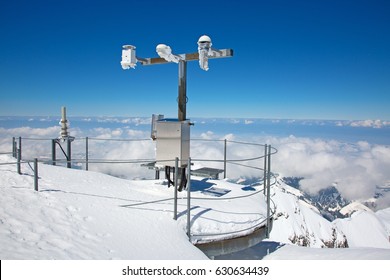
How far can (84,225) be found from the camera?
3.96 m

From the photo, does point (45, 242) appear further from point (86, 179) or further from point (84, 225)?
point (86, 179)

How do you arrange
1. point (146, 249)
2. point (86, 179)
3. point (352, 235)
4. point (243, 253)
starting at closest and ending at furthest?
point (146, 249) < point (86, 179) < point (243, 253) < point (352, 235)

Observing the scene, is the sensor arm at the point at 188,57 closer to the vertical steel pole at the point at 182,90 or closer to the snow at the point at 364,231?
the vertical steel pole at the point at 182,90

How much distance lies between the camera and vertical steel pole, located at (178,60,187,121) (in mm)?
6094

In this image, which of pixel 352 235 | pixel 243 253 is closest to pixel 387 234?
pixel 352 235

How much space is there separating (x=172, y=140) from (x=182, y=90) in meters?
1.17

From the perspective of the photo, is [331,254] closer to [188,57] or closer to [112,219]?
[112,219]

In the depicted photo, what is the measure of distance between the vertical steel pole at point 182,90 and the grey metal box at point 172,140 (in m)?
0.22

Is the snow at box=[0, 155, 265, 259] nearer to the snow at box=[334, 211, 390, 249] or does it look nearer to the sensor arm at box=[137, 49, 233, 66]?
the sensor arm at box=[137, 49, 233, 66]

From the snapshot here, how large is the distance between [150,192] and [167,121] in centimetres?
178

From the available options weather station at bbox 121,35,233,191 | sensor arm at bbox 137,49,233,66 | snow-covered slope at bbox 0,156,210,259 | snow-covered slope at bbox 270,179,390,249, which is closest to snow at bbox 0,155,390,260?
snow-covered slope at bbox 0,156,210,259

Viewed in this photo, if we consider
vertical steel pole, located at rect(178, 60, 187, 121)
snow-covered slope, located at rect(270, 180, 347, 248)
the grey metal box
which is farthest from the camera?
snow-covered slope, located at rect(270, 180, 347, 248)

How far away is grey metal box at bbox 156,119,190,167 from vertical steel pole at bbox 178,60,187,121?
220 millimetres
